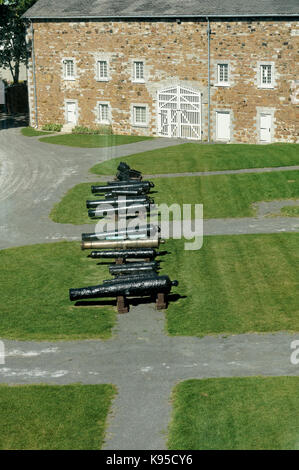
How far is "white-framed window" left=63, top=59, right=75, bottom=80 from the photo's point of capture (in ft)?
179

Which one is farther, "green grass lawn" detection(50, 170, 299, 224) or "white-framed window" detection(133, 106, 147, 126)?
"white-framed window" detection(133, 106, 147, 126)

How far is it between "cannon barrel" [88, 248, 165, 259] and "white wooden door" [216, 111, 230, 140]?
933 inches

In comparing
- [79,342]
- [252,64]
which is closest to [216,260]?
[79,342]

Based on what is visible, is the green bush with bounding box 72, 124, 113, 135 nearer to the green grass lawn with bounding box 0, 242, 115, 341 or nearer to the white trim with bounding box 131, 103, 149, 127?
the white trim with bounding box 131, 103, 149, 127

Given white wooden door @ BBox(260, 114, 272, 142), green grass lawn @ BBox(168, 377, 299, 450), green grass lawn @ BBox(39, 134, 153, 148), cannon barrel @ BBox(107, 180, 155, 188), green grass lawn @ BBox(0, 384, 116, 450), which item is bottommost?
green grass lawn @ BBox(0, 384, 116, 450)

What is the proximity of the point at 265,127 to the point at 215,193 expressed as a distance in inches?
502

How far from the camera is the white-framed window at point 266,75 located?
4700 centimetres

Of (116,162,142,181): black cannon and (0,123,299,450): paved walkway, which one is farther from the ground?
(116,162,142,181): black cannon

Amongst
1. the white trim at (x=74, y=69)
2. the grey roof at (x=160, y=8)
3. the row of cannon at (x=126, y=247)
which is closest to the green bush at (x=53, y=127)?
the white trim at (x=74, y=69)

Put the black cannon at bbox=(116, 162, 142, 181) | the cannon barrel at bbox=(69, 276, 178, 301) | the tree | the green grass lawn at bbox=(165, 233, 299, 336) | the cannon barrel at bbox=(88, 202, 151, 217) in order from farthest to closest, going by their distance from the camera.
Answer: the tree, the black cannon at bbox=(116, 162, 142, 181), the cannon barrel at bbox=(88, 202, 151, 217), the cannon barrel at bbox=(69, 276, 178, 301), the green grass lawn at bbox=(165, 233, 299, 336)

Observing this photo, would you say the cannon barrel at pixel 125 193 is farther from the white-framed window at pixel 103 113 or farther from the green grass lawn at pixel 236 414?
the white-framed window at pixel 103 113

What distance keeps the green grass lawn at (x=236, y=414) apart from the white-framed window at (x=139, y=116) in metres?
35.8

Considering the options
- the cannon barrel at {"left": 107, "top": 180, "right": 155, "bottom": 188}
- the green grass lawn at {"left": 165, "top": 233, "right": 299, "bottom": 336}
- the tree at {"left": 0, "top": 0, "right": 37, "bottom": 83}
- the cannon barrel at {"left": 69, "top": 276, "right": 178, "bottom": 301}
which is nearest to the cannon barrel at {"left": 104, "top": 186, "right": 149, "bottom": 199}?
the cannon barrel at {"left": 107, "top": 180, "right": 155, "bottom": 188}

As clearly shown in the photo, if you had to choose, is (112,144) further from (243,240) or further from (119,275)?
(119,275)
